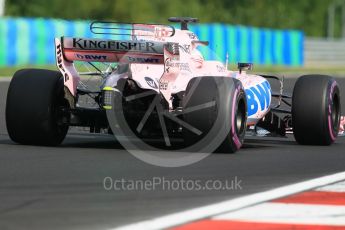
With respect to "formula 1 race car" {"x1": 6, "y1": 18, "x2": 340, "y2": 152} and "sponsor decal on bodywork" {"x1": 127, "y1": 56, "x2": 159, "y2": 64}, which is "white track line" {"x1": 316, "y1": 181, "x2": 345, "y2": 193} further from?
"sponsor decal on bodywork" {"x1": 127, "y1": 56, "x2": 159, "y2": 64}

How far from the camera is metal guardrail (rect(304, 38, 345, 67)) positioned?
55.9m

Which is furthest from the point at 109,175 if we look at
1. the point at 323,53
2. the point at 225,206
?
the point at 323,53

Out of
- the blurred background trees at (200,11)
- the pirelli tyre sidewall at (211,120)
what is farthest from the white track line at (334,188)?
the blurred background trees at (200,11)

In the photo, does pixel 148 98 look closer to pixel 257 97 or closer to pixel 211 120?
pixel 211 120

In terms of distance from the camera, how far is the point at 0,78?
2833 cm

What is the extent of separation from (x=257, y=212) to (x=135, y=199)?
0.97 m

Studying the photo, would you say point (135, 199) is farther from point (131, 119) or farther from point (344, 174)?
point (131, 119)

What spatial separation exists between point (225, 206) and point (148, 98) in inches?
159

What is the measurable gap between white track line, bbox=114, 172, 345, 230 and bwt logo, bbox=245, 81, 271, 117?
290 cm

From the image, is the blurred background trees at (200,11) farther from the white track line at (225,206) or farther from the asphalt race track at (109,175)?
the white track line at (225,206)

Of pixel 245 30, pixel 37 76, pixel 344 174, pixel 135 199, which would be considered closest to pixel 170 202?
pixel 135 199

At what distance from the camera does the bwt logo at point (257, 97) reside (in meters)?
12.0

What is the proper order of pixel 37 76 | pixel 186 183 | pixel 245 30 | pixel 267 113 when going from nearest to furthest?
pixel 186 183 < pixel 37 76 < pixel 267 113 < pixel 245 30

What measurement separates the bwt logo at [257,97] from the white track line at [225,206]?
2.90 m
